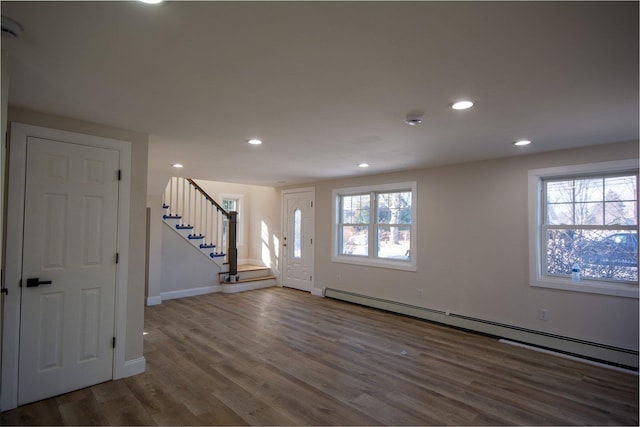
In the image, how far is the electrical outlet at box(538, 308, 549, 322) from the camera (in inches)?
151

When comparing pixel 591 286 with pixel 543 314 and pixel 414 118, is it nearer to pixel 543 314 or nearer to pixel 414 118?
pixel 543 314

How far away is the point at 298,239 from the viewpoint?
711cm

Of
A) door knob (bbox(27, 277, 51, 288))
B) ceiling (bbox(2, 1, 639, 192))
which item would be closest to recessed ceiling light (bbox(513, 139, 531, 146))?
ceiling (bbox(2, 1, 639, 192))

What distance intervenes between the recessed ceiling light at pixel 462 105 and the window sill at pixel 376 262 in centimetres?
313

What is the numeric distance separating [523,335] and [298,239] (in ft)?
14.5

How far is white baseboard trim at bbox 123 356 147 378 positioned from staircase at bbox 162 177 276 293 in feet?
11.3

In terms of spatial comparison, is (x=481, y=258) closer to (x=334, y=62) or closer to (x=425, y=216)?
(x=425, y=216)

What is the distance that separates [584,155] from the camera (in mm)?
3637

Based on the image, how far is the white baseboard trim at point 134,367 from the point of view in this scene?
9.98 feet

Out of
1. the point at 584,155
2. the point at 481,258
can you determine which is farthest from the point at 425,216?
the point at 584,155

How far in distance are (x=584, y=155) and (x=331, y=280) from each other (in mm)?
4298

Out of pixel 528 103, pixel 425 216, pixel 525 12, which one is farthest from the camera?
pixel 425 216

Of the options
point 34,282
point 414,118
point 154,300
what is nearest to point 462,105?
point 414,118

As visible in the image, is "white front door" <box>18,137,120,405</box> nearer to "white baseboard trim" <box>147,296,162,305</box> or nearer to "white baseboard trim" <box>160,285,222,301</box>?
"white baseboard trim" <box>147,296,162,305</box>
